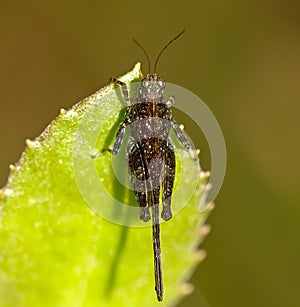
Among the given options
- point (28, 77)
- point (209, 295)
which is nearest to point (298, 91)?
point (209, 295)

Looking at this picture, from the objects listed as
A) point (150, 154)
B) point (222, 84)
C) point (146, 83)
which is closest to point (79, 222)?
point (150, 154)

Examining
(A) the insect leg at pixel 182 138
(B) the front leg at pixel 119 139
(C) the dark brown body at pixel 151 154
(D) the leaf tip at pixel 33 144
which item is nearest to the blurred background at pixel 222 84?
(C) the dark brown body at pixel 151 154

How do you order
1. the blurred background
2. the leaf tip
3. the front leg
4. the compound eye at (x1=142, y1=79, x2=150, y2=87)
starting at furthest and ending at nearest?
the blurred background, the compound eye at (x1=142, y1=79, x2=150, y2=87), the front leg, the leaf tip

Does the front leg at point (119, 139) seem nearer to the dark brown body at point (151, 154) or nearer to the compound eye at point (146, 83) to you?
the dark brown body at point (151, 154)

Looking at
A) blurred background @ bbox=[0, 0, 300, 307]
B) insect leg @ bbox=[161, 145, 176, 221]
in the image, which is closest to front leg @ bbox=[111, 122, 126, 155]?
insect leg @ bbox=[161, 145, 176, 221]

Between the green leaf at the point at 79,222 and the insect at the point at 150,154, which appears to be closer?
the green leaf at the point at 79,222

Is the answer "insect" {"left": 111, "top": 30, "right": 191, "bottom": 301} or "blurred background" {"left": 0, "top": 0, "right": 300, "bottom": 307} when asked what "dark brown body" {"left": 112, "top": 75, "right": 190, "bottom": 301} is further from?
"blurred background" {"left": 0, "top": 0, "right": 300, "bottom": 307}
